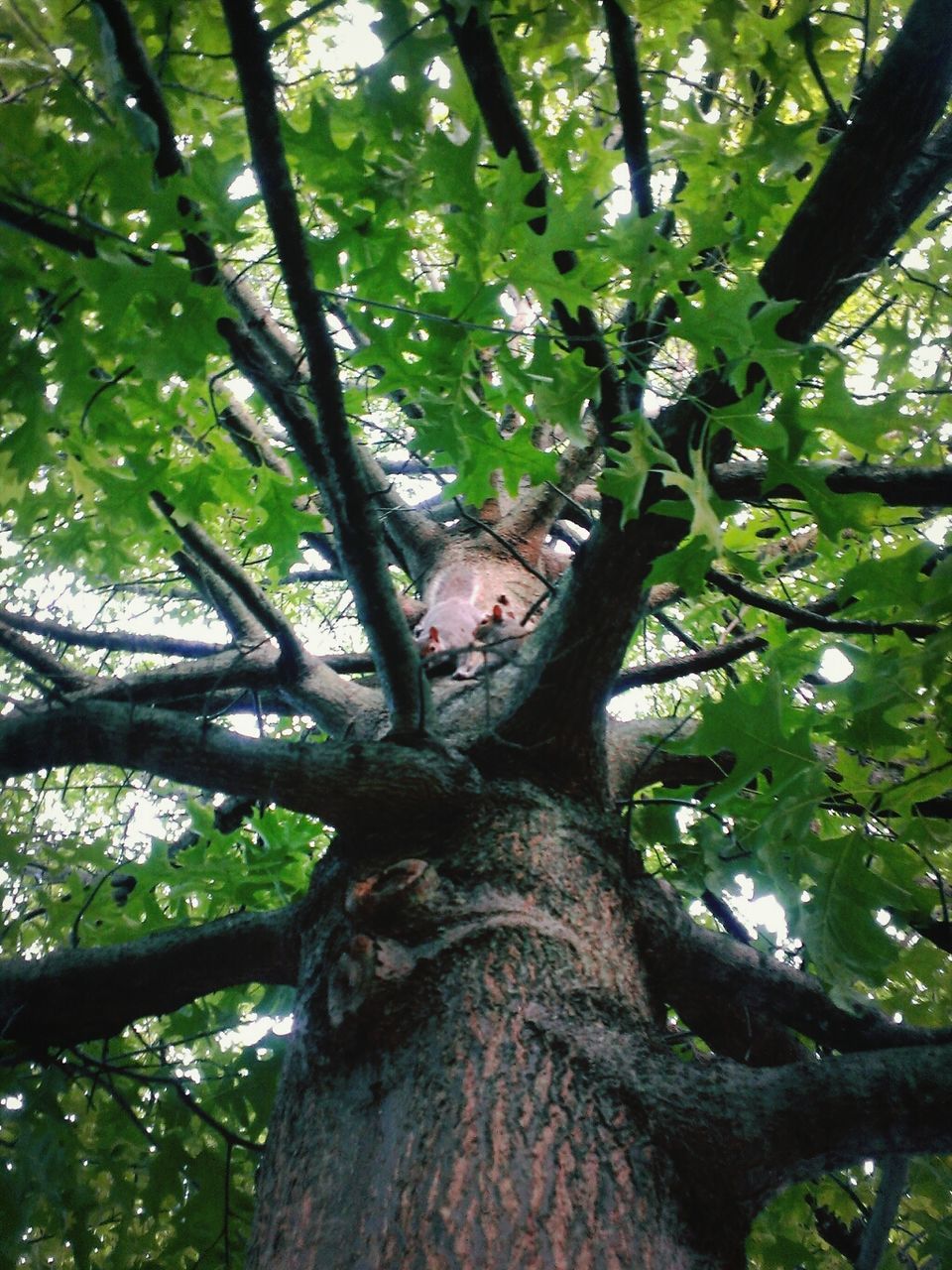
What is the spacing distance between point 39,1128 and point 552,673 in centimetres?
157

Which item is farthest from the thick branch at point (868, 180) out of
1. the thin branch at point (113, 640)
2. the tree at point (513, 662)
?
the thin branch at point (113, 640)

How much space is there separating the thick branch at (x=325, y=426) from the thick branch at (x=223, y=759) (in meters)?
0.17

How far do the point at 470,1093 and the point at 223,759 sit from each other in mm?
822

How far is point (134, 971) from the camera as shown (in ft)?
5.90

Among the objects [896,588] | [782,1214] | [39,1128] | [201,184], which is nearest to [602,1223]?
[896,588]

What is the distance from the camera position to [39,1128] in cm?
188

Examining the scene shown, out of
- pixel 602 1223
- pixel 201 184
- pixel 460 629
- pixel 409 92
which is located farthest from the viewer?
pixel 460 629

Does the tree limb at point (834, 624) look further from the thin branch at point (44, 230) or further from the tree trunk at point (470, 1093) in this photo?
the thin branch at point (44, 230)

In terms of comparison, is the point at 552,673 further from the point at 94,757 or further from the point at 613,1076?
the point at 94,757

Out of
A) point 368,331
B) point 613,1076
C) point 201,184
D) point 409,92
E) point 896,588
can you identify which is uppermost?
point 409,92

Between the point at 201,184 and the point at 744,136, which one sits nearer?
the point at 201,184

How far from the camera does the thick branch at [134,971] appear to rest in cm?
180

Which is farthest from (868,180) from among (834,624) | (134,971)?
(134,971)

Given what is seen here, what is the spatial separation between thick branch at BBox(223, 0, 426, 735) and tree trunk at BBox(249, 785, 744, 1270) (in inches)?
17.4
